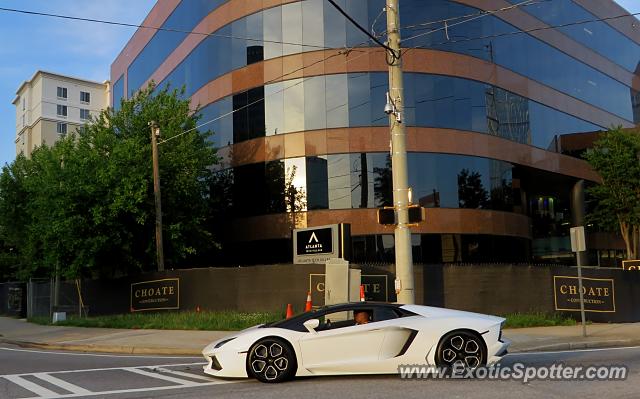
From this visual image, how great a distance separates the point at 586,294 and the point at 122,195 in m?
16.8

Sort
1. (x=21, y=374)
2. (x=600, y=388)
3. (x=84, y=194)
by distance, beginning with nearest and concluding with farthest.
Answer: (x=600, y=388) < (x=21, y=374) < (x=84, y=194)

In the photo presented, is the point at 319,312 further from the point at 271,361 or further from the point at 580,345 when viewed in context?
the point at 580,345

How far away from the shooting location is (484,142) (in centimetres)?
2850

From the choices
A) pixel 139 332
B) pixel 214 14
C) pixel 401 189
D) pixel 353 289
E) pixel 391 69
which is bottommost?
pixel 139 332

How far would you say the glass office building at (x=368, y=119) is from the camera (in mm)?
26812

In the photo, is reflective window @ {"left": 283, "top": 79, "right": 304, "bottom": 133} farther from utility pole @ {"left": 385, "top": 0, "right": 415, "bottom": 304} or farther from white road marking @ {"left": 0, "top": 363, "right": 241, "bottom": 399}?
white road marking @ {"left": 0, "top": 363, "right": 241, "bottom": 399}

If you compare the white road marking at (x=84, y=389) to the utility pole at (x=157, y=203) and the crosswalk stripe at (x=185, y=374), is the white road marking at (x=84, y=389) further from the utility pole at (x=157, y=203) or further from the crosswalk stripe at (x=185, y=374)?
the utility pole at (x=157, y=203)

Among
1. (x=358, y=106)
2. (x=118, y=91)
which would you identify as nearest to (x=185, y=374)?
(x=358, y=106)

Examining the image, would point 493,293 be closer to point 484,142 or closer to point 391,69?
point 391,69

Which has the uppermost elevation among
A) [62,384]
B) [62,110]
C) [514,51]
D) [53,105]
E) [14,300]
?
[53,105]

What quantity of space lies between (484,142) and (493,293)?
462 inches

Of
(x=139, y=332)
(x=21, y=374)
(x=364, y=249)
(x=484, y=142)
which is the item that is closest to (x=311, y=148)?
(x=364, y=249)

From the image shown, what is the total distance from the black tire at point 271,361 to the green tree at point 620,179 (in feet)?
93.5

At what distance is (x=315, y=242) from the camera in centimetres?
2006
